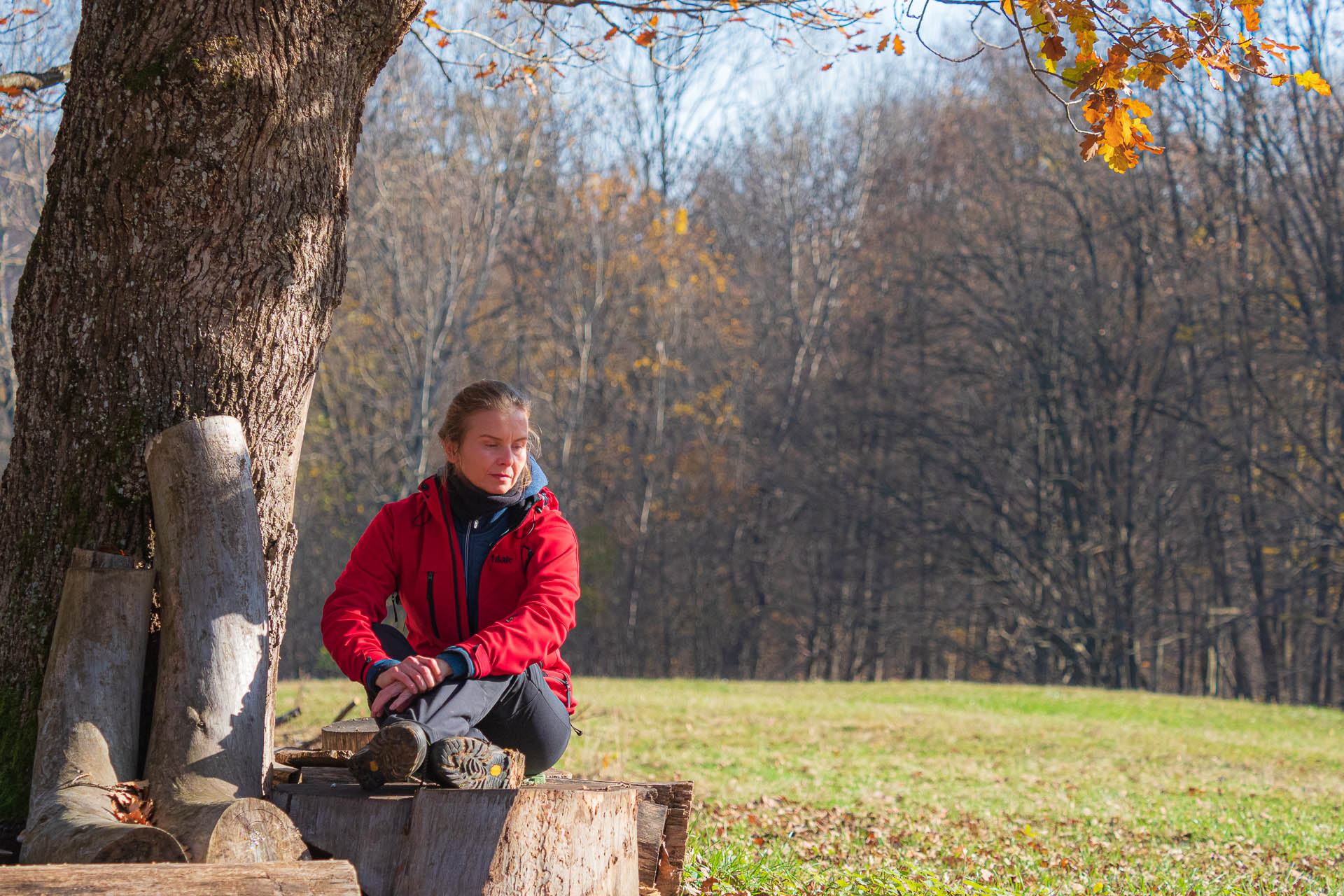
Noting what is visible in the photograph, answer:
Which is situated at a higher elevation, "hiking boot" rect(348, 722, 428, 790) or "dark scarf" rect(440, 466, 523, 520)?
"dark scarf" rect(440, 466, 523, 520)

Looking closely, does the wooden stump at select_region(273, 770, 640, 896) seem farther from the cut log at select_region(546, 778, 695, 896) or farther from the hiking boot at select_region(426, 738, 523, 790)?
the cut log at select_region(546, 778, 695, 896)

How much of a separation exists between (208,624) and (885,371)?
27.4 m

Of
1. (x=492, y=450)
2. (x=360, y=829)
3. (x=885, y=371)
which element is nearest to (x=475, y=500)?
(x=492, y=450)

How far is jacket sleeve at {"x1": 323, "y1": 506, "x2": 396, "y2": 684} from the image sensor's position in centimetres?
357

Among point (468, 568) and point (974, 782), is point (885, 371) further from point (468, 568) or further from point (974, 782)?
point (468, 568)

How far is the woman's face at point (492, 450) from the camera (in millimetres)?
3885

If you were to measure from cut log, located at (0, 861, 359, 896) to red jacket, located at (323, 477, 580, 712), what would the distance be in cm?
Result: 112

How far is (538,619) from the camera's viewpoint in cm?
367

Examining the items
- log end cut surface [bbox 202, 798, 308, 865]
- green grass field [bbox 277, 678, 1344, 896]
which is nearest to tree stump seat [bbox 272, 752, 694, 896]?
log end cut surface [bbox 202, 798, 308, 865]

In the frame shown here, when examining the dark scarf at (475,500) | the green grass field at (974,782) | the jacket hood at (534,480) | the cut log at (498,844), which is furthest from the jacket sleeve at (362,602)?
the green grass field at (974,782)

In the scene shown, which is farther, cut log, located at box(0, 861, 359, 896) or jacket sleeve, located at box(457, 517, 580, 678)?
jacket sleeve, located at box(457, 517, 580, 678)

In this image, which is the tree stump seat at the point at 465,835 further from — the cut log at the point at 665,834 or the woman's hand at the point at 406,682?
the cut log at the point at 665,834

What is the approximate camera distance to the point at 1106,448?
2586cm

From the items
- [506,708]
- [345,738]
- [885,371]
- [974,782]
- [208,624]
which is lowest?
[974,782]
